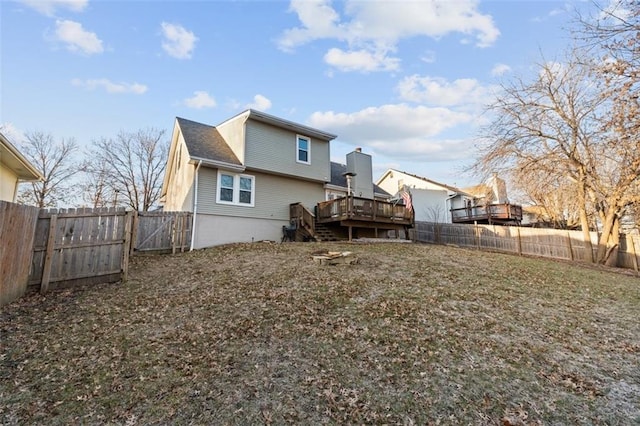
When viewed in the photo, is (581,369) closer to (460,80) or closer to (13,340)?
(13,340)

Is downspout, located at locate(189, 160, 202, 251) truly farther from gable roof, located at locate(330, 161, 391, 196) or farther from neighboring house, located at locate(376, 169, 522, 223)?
neighboring house, located at locate(376, 169, 522, 223)

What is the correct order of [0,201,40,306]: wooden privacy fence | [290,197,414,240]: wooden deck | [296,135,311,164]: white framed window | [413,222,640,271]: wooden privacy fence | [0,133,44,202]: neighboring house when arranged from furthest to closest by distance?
[296,135,311,164]: white framed window, [290,197,414,240]: wooden deck, [413,222,640,271]: wooden privacy fence, [0,133,44,202]: neighboring house, [0,201,40,306]: wooden privacy fence

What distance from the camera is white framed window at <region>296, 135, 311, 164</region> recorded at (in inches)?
610

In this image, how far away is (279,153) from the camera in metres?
14.8

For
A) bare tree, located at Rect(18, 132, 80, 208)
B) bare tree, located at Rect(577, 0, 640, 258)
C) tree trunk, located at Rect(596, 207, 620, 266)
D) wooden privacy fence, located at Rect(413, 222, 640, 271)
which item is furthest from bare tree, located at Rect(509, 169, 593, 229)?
bare tree, located at Rect(18, 132, 80, 208)

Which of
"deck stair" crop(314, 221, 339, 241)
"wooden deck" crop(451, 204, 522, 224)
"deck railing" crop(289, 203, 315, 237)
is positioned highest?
"wooden deck" crop(451, 204, 522, 224)

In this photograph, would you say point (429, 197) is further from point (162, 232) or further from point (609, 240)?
point (162, 232)

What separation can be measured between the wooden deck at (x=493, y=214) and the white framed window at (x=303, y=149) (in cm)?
1722

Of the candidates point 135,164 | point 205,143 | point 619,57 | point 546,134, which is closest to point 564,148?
point 546,134

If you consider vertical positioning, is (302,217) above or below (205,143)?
below

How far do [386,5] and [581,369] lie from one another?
37.0 feet

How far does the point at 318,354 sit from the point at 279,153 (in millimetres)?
12039

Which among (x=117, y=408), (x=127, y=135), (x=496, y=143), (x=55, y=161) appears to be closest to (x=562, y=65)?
(x=496, y=143)

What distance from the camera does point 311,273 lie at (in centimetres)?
786
